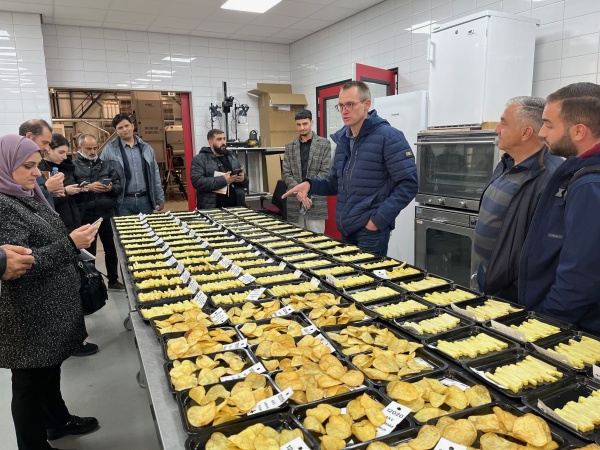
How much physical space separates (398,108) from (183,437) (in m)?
4.20

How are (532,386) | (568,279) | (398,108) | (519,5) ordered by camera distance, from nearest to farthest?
(532,386) → (568,279) → (519,5) → (398,108)

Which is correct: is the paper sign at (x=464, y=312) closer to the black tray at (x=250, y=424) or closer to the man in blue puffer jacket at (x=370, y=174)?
the black tray at (x=250, y=424)

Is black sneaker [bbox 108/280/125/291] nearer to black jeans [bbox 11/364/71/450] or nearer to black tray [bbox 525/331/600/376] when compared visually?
black jeans [bbox 11/364/71/450]

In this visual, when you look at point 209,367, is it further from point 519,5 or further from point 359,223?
point 519,5

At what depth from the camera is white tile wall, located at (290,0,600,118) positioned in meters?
3.45

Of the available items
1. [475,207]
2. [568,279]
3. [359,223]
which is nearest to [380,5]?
[475,207]

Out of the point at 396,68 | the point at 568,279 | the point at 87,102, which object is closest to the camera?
the point at 568,279

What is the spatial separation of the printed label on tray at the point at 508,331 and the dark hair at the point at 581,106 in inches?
31.7

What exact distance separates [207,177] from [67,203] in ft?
4.13

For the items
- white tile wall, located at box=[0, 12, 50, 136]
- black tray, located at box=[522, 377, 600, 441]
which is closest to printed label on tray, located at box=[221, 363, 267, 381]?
black tray, located at box=[522, 377, 600, 441]

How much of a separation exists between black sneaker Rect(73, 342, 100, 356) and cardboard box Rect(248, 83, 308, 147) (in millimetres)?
4466

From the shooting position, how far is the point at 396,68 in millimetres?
5336

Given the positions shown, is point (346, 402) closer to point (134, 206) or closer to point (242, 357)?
point (242, 357)

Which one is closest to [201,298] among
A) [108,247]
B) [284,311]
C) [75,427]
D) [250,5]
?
[284,311]
